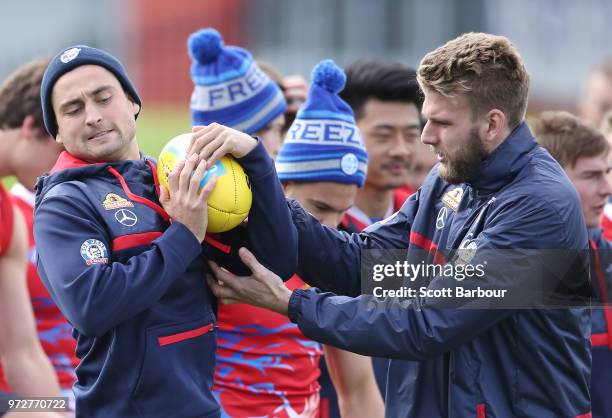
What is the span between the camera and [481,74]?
3.82 metres

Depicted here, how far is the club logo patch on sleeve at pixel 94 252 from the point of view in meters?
3.33

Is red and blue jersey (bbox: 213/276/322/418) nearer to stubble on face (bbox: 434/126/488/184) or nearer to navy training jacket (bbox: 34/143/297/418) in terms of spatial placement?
navy training jacket (bbox: 34/143/297/418)

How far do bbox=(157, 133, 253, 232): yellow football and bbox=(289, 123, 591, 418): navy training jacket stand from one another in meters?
0.40

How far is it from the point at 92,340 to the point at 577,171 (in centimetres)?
274

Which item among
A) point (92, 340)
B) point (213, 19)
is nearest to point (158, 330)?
point (92, 340)

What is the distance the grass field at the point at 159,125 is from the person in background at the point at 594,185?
14.9m

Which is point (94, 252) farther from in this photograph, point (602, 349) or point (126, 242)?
point (602, 349)

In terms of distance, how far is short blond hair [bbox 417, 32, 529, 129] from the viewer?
3814mm

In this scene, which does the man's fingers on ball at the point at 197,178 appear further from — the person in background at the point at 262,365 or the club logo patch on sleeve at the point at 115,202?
the person in background at the point at 262,365

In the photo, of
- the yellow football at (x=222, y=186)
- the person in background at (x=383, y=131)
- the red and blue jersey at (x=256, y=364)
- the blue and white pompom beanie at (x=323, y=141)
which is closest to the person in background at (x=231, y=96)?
the person in background at (x=383, y=131)

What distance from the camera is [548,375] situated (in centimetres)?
371

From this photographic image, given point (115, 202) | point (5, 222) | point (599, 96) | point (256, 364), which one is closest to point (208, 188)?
point (115, 202)

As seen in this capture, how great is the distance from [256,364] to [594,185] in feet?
6.40

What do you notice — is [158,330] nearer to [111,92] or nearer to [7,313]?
[111,92]
